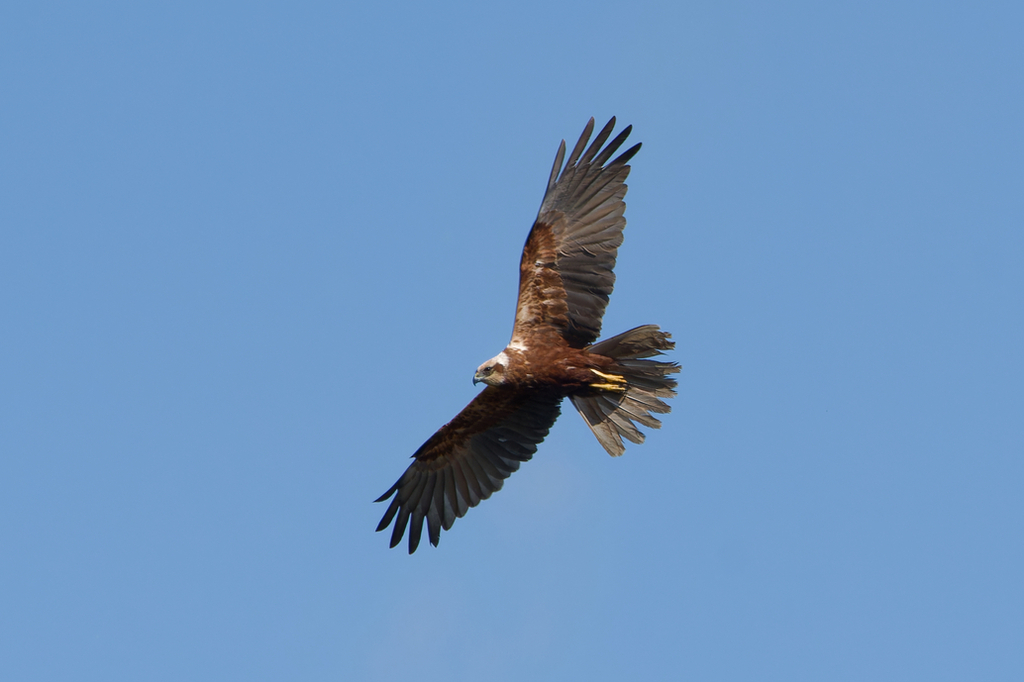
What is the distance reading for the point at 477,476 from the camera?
566 inches

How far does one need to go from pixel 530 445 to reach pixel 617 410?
3.63ft

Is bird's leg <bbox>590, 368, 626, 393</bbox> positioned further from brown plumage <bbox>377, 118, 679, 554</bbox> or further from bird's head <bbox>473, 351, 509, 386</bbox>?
bird's head <bbox>473, 351, 509, 386</bbox>

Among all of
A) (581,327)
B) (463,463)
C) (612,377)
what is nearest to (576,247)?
(581,327)

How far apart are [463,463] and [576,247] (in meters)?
2.75

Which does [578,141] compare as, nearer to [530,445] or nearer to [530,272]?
[530,272]

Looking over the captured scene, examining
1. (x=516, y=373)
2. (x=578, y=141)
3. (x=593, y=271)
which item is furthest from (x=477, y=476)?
(x=578, y=141)

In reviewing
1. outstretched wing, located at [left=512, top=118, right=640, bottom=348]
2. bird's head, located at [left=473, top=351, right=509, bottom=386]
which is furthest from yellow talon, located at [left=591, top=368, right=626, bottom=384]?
bird's head, located at [left=473, top=351, right=509, bottom=386]

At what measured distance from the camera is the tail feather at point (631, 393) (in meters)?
13.1

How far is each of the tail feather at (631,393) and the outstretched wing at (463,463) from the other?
1.78 ft

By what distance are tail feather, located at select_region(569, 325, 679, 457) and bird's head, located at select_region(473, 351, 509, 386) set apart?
84 centimetres

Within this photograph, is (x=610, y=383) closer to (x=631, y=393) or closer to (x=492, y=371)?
(x=631, y=393)

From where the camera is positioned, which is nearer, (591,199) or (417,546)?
(591,199)

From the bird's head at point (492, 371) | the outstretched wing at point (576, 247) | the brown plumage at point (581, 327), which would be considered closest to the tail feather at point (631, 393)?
the brown plumage at point (581, 327)

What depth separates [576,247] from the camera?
13.3 metres
